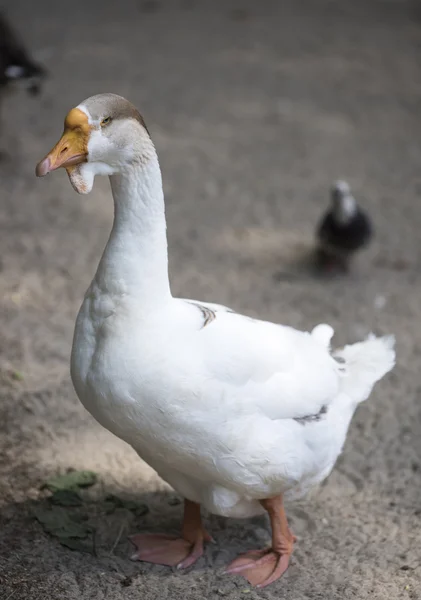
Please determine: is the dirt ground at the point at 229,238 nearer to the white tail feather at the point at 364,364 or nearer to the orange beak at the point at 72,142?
the white tail feather at the point at 364,364

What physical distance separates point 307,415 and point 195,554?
0.74 m

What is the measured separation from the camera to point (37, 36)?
8.78m

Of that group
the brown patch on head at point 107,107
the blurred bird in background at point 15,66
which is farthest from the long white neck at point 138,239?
the blurred bird in background at point 15,66

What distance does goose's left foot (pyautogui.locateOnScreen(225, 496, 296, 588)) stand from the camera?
3.17m

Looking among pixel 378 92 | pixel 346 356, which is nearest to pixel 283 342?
pixel 346 356

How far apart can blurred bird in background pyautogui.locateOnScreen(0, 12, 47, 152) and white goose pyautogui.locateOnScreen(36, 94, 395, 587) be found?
3.76 meters

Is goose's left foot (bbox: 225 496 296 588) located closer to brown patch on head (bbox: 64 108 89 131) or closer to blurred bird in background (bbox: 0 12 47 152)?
brown patch on head (bbox: 64 108 89 131)

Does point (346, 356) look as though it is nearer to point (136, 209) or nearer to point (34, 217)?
point (136, 209)

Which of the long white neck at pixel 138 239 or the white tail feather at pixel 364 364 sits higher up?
the long white neck at pixel 138 239

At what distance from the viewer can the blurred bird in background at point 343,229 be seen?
549cm

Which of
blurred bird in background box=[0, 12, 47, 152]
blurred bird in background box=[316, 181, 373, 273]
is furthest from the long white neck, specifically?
blurred bird in background box=[0, 12, 47, 152]

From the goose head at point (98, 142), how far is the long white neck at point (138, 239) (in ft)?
0.17

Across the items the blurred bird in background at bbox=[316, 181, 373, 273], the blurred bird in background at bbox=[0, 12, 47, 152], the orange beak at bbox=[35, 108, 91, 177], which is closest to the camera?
the orange beak at bbox=[35, 108, 91, 177]

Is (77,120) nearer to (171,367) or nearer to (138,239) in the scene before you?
(138,239)
